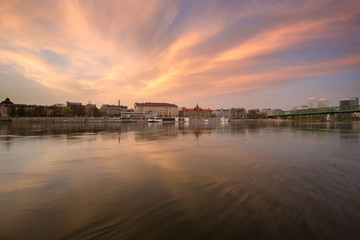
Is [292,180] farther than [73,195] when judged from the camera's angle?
Yes

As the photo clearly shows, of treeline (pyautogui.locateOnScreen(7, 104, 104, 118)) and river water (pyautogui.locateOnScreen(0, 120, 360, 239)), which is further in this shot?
treeline (pyautogui.locateOnScreen(7, 104, 104, 118))

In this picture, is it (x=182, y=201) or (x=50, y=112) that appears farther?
(x=50, y=112)

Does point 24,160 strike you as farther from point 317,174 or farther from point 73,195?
point 317,174

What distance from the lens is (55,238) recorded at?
17.0ft

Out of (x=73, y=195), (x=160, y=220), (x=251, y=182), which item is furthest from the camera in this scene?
(x=251, y=182)

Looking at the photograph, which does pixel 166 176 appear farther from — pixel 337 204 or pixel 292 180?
pixel 337 204

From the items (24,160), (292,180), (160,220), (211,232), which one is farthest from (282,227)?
(24,160)

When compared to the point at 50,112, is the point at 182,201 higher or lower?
lower

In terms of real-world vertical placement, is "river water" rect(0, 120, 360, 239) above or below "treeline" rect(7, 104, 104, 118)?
below

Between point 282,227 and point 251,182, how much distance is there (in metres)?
3.97

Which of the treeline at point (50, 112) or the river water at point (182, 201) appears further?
the treeline at point (50, 112)

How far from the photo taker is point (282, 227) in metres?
5.51

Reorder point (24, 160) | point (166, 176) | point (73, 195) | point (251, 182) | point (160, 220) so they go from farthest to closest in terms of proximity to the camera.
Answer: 1. point (24, 160)
2. point (166, 176)
3. point (251, 182)
4. point (73, 195)
5. point (160, 220)

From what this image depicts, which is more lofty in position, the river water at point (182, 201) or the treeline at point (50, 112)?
the treeline at point (50, 112)
